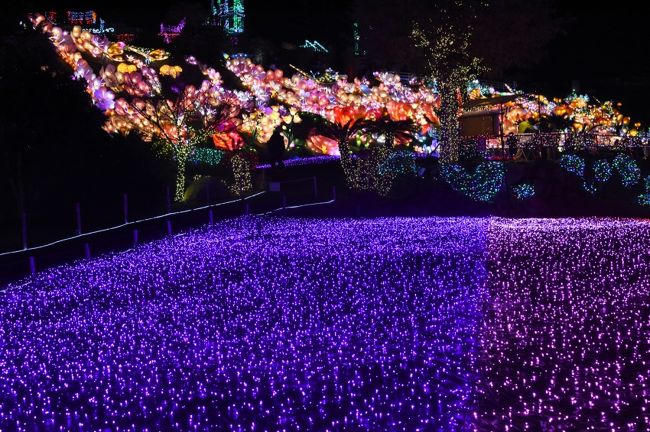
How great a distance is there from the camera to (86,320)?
831cm

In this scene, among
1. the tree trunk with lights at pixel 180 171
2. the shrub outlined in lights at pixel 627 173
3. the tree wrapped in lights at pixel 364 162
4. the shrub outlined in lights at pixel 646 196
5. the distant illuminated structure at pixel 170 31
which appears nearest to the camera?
the shrub outlined in lights at pixel 646 196

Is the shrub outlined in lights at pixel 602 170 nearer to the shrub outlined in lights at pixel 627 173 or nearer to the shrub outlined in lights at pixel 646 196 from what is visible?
the shrub outlined in lights at pixel 627 173

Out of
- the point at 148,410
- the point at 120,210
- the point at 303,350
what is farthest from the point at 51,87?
the point at 148,410

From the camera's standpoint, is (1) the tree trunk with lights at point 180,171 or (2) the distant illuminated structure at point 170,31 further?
(2) the distant illuminated structure at point 170,31

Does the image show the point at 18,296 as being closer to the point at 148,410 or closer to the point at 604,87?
the point at 148,410

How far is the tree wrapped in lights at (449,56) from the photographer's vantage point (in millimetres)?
25125

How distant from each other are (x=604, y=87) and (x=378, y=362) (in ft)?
185

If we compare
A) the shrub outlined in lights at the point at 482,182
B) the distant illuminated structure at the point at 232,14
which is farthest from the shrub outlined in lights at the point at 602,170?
→ the distant illuminated structure at the point at 232,14

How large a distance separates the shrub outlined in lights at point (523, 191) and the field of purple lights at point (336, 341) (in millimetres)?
7139

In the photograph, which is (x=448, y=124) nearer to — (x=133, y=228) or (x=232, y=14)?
(x=133, y=228)

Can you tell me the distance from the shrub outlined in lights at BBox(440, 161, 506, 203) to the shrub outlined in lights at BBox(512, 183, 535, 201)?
0.36m

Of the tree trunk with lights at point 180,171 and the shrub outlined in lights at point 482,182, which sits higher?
the tree trunk with lights at point 180,171

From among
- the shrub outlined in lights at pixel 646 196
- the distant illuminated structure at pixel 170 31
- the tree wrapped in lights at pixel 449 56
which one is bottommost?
the shrub outlined in lights at pixel 646 196

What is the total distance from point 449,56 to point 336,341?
1959 centimetres
